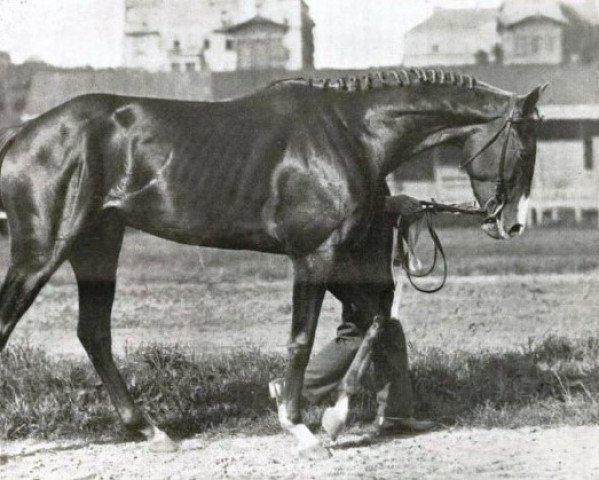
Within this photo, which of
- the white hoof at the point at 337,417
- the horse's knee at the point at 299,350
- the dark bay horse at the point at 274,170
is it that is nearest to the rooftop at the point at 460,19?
the dark bay horse at the point at 274,170

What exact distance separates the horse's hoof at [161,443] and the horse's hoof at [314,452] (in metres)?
0.79

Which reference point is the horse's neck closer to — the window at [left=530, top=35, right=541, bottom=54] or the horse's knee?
the horse's knee

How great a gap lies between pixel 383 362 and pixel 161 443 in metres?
1.44

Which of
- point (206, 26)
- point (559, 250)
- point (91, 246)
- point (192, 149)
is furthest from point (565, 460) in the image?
point (559, 250)

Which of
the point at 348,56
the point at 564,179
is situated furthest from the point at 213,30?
the point at 564,179

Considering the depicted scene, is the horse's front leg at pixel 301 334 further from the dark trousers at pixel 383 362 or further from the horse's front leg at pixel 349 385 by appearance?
the dark trousers at pixel 383 362

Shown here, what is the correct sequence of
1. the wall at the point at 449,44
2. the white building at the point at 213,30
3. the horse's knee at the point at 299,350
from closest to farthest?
the horse's knee at the point at 299,350, the white building at the point at 213,30, the wall at the point at 449,44

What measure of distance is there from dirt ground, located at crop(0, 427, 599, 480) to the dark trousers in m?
0.23

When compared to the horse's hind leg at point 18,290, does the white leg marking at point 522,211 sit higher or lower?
higher

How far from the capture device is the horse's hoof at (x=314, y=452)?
Answer: 465 cm

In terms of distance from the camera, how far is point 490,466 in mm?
4441

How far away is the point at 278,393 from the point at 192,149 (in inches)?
59.3

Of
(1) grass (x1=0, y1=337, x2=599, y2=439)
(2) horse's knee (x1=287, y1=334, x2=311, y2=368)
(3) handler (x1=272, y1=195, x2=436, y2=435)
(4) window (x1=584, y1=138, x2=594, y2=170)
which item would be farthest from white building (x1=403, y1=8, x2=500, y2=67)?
(4) window (x1=584, y1=138, x2=594, y2=170)

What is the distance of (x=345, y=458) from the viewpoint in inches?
184
